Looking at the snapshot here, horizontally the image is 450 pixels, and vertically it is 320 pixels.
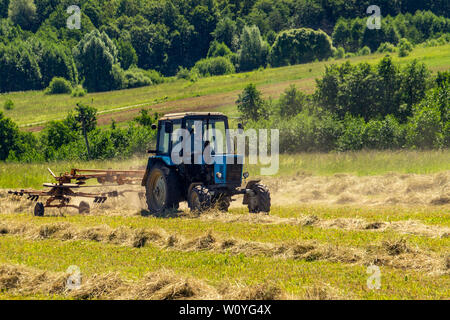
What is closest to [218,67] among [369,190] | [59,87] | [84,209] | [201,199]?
[59,87]

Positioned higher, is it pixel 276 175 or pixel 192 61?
pixel 192 61

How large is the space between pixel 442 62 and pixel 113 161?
144 feet

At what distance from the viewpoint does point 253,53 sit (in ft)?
399

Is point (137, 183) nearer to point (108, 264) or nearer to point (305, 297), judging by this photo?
point (108, 264)

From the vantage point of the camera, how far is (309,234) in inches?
532

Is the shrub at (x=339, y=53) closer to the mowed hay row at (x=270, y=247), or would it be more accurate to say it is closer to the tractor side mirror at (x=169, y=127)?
the tractor side mirror at (x=169, y=127)

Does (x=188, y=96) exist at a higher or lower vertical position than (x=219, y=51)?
lower

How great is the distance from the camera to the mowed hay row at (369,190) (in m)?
20.4

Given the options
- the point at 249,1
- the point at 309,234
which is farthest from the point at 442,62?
the point at 249,1

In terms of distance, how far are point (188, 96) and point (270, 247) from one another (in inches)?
2685

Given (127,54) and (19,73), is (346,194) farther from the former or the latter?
(127,54)

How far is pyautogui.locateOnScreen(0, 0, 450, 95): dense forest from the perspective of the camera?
113125 mm

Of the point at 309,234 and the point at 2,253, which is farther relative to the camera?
the point at 309,234

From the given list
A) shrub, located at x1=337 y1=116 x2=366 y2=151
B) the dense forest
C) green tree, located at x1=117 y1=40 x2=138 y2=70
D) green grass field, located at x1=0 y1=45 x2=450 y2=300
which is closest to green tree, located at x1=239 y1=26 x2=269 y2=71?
the dense forest
